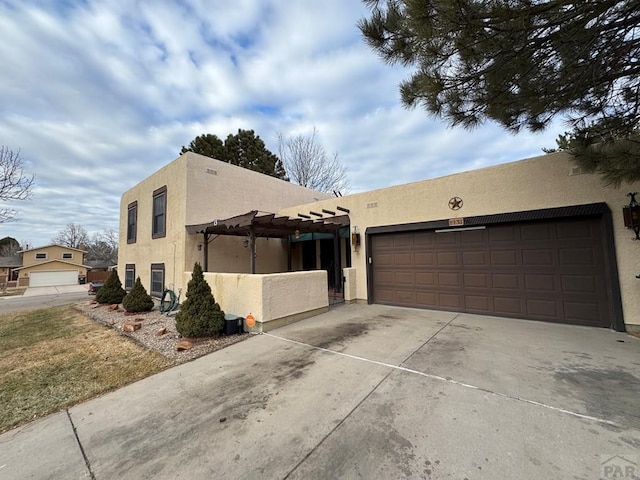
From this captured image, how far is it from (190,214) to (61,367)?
5.46 m

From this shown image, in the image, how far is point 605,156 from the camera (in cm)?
405

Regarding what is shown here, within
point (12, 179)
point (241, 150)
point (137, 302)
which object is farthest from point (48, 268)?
point (137, 302)

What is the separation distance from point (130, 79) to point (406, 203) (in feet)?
28.5

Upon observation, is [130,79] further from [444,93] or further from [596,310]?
[596,310]

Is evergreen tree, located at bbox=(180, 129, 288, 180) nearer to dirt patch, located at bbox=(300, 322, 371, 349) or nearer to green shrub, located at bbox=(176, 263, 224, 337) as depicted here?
green shrub, located at bbox=(176, 263, 224, 337)

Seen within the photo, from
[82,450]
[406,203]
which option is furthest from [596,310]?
[82,450]

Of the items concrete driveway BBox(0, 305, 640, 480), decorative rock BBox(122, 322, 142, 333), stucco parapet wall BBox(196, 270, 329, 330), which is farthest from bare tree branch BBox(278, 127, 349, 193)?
concrete driveway BBox(0, 305, 640, 480)

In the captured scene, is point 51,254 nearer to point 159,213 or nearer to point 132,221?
point 132,221

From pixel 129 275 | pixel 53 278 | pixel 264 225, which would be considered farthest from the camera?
pixel 53 278

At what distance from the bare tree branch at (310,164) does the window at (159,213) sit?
1040 centimetres

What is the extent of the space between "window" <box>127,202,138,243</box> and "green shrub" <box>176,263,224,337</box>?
30.6 ft

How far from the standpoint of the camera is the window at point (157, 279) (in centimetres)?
1002

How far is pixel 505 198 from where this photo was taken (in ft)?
20.9

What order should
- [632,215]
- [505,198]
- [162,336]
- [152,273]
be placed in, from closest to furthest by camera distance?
1. [632,215]
2. [162,336]
3. [505,198]
4. [152,273]
